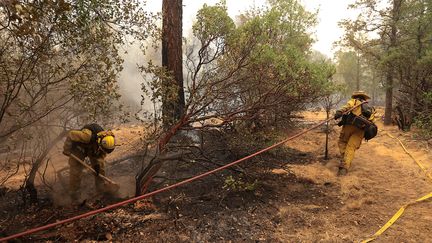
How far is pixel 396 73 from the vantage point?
44.3 ft

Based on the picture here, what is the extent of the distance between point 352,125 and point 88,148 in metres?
5.67

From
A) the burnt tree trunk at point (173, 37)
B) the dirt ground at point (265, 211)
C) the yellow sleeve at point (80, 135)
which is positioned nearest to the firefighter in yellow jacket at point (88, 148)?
the yellow sleeve at point (80, 135)

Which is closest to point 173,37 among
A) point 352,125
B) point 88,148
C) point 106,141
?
point 88,148

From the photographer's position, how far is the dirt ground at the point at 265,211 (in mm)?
4383

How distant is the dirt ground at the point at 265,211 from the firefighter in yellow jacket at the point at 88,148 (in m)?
0.42

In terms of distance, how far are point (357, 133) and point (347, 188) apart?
4.98 feet

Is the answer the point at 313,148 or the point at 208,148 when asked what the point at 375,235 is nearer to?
the point at 208,148

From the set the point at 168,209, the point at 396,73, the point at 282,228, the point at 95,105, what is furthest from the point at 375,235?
the point at 396,73

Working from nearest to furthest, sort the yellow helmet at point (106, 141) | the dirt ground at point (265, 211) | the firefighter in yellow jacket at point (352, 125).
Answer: the dirt ground at point (265, 211) < the yellow helmet at point (106, 141) < the firefighter in yellow jacket at point (352, 125)

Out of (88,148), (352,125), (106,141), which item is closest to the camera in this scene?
(106,141)

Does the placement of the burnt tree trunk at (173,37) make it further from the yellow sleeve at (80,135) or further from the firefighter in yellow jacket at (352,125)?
the firefighter in yellow jacket at (352,125)

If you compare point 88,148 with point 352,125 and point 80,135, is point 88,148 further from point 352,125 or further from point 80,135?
point 352,125

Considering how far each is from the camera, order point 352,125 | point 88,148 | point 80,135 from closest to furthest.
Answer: point 80,135 → point 88,148 → point 352,125

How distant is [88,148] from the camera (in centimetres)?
555
